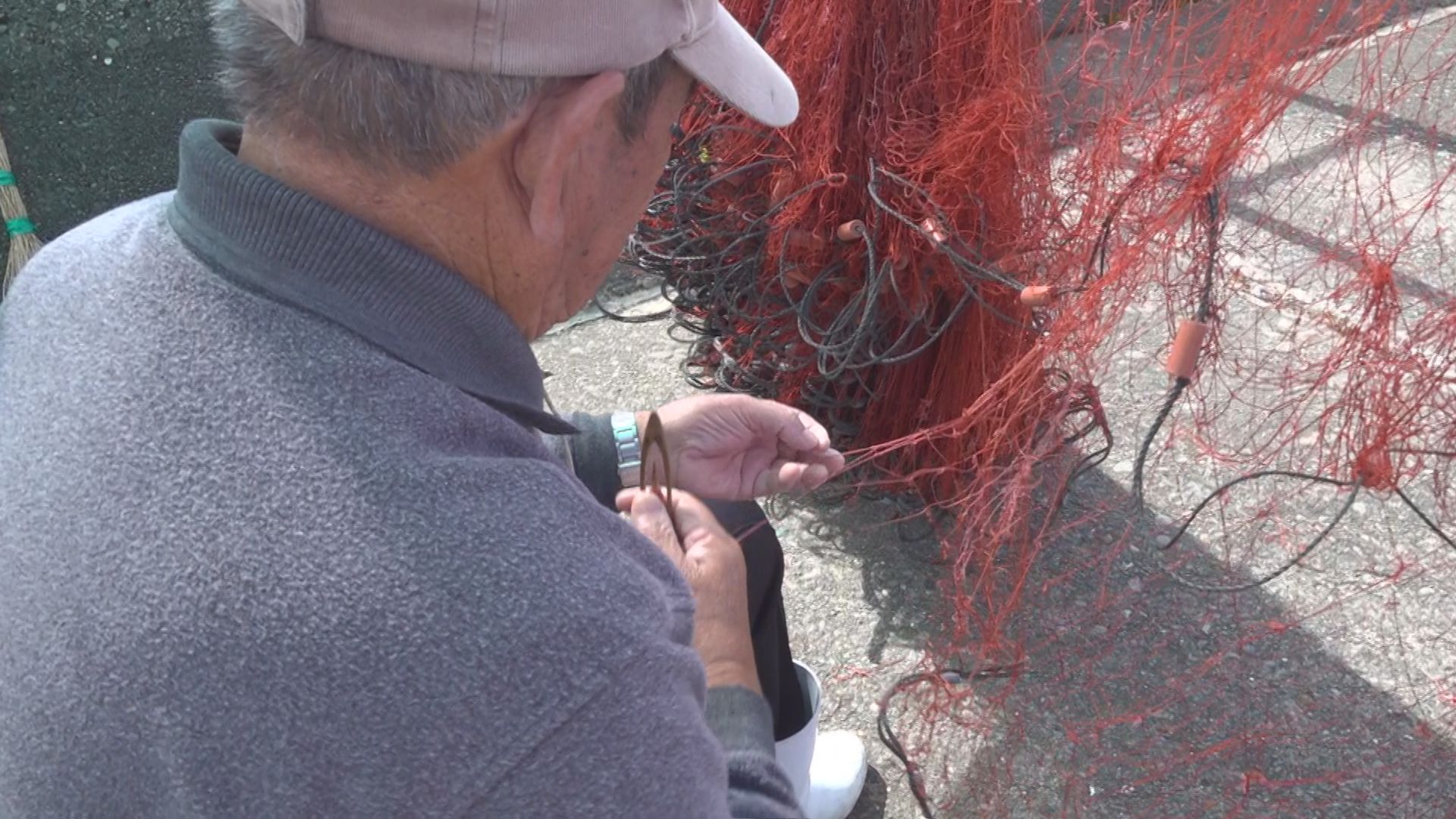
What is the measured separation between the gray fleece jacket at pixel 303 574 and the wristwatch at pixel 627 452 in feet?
2.26

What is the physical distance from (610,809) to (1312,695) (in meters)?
1.59

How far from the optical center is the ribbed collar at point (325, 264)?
849 mm

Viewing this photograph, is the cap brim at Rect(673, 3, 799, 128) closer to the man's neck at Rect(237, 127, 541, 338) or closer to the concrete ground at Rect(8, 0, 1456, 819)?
the man's neck at Rect(237, 127, 541, 338)

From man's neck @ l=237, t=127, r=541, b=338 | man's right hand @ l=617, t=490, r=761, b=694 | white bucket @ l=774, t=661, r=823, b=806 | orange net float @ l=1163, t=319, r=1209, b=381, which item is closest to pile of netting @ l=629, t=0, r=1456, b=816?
orange net float @ l=1163, t=319, r=1209, b=381

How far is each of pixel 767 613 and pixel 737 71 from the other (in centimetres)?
82

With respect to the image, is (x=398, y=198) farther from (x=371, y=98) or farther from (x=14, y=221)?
(x=14, y=221)

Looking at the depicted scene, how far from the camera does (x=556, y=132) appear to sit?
0.88 metres

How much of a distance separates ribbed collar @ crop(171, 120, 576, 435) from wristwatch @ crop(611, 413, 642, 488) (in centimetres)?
67

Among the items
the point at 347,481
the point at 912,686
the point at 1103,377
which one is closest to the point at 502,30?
the point at 347,481

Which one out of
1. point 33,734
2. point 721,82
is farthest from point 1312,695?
point 33,734

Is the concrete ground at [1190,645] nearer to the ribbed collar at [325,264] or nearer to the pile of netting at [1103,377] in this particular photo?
the pile of netting at [1103,377]

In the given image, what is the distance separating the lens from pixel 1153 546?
225 centimetres

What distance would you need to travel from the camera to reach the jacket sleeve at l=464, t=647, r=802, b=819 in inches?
30.6

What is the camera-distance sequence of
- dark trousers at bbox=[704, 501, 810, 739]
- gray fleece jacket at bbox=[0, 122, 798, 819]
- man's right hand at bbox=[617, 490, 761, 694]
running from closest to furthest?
gray fleece jacket at bbox=[0, 122, 798, 819]
man's right hand at bbox=[617, 490, 761, 694]
dark trousers at bbox=[704, 501, 810, 739]
